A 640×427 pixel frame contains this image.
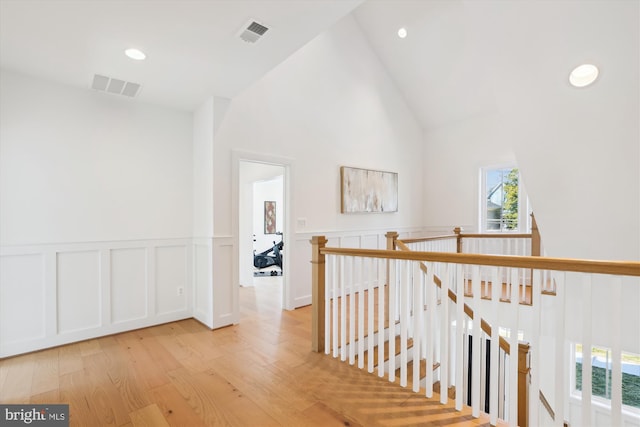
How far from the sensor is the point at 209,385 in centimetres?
226

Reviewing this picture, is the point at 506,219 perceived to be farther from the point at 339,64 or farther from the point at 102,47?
the point at 102,47

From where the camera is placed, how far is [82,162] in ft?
10.1

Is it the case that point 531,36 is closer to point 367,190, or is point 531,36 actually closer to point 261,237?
point 367,190

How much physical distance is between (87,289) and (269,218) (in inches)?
224

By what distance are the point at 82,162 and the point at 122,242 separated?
88 cm

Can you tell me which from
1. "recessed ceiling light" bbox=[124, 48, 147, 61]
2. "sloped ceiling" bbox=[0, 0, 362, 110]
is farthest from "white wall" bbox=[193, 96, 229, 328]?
"recessed ceiling light" bbox=[124, 48, 147, 61]

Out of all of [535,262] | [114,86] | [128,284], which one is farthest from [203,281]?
[535,262]

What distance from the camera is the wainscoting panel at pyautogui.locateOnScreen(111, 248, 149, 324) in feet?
10.7

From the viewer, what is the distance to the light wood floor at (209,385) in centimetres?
190

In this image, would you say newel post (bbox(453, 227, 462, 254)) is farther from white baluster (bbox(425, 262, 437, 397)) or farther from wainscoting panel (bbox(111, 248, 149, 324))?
wainscoting panel (bbox(111, 248, 149, 324))

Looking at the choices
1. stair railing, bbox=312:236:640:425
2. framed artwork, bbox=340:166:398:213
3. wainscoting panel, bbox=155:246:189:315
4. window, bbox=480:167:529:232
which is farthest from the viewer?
window, bbox=480:167:529:232

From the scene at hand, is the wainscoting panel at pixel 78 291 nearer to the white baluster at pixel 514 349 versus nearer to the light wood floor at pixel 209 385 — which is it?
the light wood floor at pixel 209 385

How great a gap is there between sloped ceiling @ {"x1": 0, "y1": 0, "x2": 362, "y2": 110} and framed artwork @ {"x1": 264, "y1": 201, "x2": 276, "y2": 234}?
18.7 ft

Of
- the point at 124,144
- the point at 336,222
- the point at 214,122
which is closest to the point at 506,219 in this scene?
the point at 336,222
